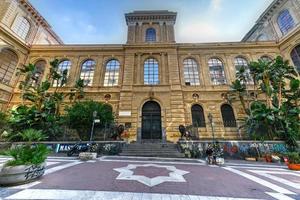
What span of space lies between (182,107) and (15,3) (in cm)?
2620

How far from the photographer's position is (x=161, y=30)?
22.3 meters

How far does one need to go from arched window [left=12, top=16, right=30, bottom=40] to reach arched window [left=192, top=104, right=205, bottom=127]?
25.9m

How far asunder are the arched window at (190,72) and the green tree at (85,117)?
450 inches

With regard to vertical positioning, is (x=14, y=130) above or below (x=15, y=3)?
below

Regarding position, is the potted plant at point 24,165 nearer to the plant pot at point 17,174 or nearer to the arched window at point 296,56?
the plant pot at point 17,174

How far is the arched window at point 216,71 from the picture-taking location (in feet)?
63.2

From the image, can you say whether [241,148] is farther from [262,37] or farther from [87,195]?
[262,37]

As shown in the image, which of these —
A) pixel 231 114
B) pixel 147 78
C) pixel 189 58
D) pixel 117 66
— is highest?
pixel 189 58

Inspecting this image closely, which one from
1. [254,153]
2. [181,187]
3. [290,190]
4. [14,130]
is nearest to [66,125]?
[14,130]

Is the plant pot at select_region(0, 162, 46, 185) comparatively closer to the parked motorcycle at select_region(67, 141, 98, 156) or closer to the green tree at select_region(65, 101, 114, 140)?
the parked motorcycle at select_region(67, 141, 98, 156)

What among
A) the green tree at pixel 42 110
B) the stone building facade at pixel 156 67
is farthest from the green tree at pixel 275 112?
the green tree at pixel 42 110

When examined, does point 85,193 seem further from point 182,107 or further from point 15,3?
point 15,3

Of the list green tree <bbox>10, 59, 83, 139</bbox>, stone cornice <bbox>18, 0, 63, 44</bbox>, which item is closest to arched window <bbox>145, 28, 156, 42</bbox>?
green tree <bbox>10, 59, 83, 139</bbox>

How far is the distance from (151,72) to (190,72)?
18.1 feet
